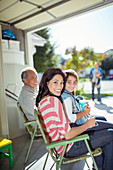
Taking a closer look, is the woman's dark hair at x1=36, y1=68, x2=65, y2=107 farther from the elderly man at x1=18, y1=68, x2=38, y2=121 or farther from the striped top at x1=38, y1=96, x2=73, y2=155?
the elderly man at x1=18, y1=68, x2=38, y2=121

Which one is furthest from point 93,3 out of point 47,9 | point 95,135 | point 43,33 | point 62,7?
point 43,33

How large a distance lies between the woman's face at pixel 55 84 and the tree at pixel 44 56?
11493 mm

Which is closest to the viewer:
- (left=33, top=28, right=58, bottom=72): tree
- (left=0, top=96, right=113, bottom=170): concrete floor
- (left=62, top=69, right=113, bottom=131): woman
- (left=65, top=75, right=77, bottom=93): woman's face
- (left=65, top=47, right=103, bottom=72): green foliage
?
(left=62, top=69, right=113, bottom=131): woman

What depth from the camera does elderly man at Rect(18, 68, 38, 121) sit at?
264cm

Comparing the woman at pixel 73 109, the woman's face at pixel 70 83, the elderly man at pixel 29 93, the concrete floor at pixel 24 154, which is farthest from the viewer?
the elderly man at pixel 29 93

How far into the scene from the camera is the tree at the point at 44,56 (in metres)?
12.8

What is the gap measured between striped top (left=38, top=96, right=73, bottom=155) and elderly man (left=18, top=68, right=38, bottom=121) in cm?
129

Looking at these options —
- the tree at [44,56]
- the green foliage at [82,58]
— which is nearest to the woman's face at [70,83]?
the tree at [44,56]

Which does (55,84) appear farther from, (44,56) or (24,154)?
(44,56)

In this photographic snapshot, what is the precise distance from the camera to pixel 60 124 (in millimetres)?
1264

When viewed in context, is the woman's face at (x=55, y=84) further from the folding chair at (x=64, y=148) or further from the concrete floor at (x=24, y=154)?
the concrete floor at (x=24, y=154)

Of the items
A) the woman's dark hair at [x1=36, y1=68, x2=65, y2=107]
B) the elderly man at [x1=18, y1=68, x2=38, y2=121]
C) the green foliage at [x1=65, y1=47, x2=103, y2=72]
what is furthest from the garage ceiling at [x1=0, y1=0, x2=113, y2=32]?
the green foliage at [x1=65, y1=47, x2=103, y2=72]

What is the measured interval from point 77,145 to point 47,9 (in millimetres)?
2474

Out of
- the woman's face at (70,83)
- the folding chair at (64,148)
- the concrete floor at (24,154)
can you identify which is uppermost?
the woman's face at (70,83)
